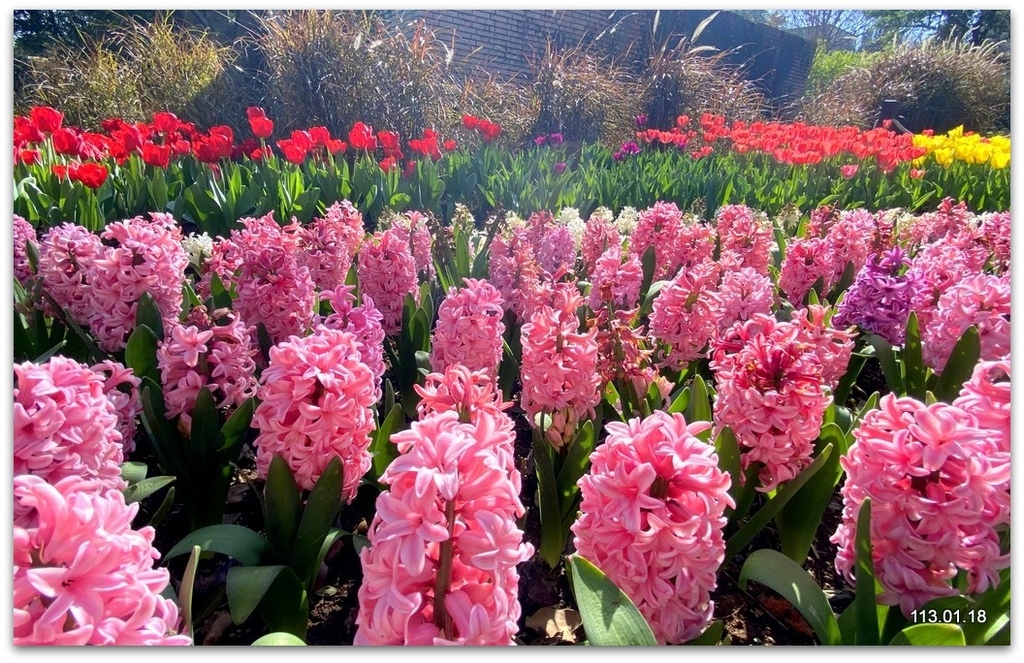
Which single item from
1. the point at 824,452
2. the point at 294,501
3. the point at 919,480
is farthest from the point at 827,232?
the point at 294,501

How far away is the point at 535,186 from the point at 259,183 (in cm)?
104

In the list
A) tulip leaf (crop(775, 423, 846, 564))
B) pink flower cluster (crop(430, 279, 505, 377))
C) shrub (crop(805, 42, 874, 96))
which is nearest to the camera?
tulip leaf (crop(775, 423, 846, 564))

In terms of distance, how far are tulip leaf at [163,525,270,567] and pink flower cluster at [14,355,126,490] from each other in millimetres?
146

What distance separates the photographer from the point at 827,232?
90.3 inches

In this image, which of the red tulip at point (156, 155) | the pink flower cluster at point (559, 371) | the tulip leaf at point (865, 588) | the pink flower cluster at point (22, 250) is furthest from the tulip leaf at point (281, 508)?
the red tulip at point (156, 155)

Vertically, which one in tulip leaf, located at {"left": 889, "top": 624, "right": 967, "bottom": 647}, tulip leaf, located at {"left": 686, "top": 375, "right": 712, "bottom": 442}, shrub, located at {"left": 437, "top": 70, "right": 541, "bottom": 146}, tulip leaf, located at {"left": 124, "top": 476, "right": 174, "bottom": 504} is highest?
shrub, located at {"left": 437, "top": 70, "right": 541, "bottom": 146}

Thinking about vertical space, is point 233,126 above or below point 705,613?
above

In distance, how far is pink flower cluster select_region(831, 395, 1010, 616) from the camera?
2.61 ft

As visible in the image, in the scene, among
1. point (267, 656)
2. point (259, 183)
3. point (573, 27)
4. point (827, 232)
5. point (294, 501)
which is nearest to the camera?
point (267, 656)

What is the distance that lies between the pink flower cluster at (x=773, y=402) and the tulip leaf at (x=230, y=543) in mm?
731

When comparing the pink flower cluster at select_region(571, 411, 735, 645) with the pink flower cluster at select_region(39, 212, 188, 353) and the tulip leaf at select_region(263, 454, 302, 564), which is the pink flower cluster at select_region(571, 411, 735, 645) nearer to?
the tulip leaf at select_region(263, 454, 302, 564)

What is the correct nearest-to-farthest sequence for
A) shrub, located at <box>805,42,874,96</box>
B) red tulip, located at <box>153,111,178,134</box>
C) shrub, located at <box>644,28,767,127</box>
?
shrub, located at <box>805,42,874,96</box>, shrub, located at <box>644,28,767,127</box>, red tulip, located at <box>153,111,178,134</box>

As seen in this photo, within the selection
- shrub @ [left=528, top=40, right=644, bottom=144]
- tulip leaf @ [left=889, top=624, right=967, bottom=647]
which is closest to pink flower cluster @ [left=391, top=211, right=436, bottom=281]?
shrub @ [left=528, top=40, right=644, bottom=144]

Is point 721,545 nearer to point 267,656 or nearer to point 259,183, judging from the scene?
point 267,656
